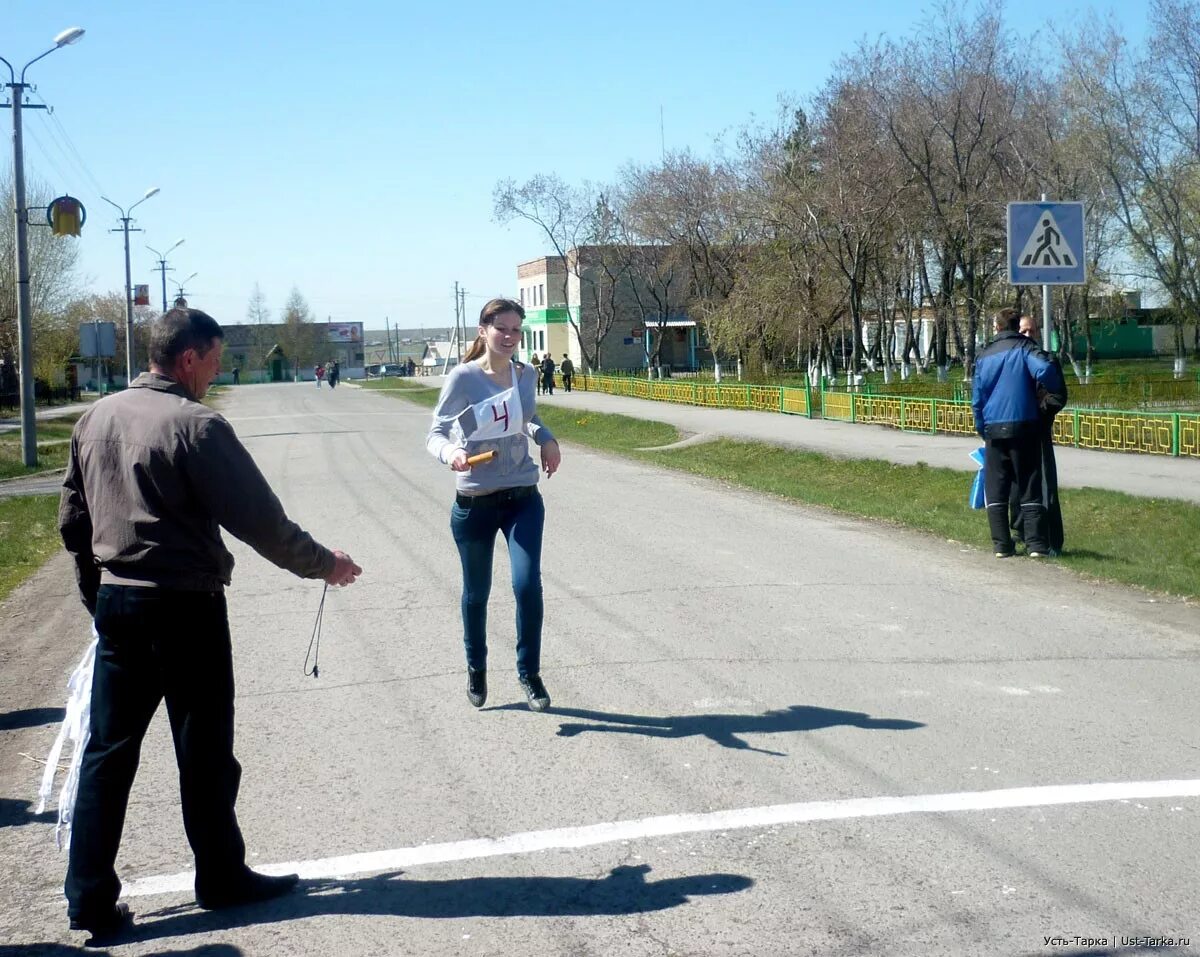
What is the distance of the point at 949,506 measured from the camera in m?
15.3

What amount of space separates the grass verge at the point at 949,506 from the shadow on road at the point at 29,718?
23.1ft

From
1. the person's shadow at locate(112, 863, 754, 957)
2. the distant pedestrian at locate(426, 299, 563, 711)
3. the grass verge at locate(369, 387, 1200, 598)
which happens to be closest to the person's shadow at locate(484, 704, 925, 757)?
the distant pedestrian at locate(426, 299, 563, 711)

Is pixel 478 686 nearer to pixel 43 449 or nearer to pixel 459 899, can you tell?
pixel 459 899

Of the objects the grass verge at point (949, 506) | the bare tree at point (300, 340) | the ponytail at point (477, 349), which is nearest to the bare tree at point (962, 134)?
the grass verge at point (949, 506)

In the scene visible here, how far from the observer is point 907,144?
3875cm

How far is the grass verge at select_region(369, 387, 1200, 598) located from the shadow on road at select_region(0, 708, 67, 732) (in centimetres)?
705

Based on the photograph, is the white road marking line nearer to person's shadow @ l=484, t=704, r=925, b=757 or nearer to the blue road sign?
person's shadow @ l=484, t=704, r=925, b=757

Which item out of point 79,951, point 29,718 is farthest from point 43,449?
point 79,951

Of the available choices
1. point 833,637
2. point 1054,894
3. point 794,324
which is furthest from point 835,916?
point 794,324

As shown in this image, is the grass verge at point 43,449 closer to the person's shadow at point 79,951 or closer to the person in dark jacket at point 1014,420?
the person in dark jacket at point 1014,420

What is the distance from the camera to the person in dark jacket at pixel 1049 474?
9891 millimetres

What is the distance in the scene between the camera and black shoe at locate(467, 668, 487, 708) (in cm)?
610

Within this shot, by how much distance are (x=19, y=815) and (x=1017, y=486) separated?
25.4 ft

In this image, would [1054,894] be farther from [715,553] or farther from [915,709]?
[715,553]
